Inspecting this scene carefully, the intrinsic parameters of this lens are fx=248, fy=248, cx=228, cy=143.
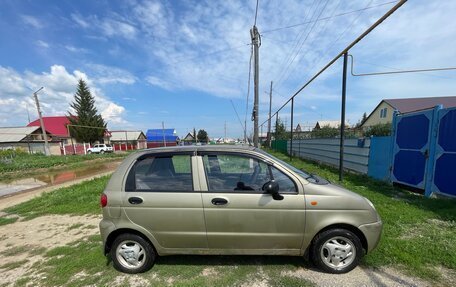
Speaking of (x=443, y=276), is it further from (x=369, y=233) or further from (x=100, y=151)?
(x=100, y=151)

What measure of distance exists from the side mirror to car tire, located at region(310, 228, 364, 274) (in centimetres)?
73

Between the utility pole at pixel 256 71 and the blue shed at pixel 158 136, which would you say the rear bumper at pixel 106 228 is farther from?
the blue shed at pixel 158 136

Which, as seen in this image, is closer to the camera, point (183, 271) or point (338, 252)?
point (338, 252)

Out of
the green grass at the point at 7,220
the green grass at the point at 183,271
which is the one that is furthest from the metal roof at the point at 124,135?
the green grass at the point at 183,271

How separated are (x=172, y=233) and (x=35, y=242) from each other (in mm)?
3345

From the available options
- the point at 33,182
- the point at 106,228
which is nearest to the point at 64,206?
the point at 106,228

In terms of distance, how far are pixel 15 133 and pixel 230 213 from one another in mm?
55315

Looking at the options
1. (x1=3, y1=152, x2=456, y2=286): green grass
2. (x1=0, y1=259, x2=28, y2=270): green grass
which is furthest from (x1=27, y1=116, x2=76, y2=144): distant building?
(x1=3, y1=152, x2=456, y2=286): green grass

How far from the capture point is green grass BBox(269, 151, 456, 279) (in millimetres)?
3299

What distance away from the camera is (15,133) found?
43719 mm

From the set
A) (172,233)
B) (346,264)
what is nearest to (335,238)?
(346,264)

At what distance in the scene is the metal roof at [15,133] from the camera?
140 feet

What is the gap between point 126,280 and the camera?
Result: 3156mm

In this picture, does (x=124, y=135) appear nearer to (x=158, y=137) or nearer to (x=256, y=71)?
(x=158, y=137)
